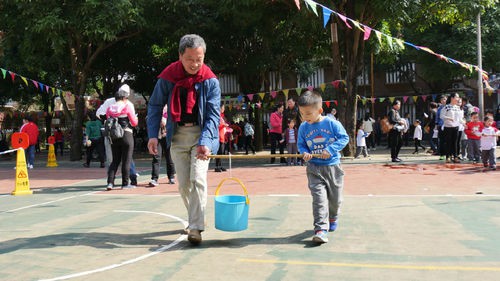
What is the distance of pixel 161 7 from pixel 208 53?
149 inches

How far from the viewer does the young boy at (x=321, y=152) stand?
16.1 feet

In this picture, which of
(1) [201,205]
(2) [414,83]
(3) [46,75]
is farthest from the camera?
(2) [414,83]

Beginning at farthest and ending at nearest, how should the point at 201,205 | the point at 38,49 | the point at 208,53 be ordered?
the point at 208,53 → the point at 38,49 → the point at 201,205

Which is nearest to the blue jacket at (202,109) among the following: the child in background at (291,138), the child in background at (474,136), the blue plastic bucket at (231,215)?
the blue plastic bucket at (231,215)

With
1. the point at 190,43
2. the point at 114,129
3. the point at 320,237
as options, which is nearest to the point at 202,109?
the point at 190,43

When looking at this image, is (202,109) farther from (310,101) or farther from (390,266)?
(390,266)

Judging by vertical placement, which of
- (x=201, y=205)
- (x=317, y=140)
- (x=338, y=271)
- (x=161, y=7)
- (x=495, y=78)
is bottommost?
(x=338, y=271)

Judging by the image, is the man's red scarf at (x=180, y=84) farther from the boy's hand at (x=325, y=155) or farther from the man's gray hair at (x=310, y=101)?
the boy's hand at (x=325, y=155)

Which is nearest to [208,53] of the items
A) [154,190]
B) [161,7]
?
[161,7]

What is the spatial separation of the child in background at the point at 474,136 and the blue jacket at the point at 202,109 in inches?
373

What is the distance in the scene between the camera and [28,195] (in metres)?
9.38

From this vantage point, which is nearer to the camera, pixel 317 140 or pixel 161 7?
pixel 317 140

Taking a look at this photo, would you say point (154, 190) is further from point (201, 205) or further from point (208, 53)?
point (208, 53)

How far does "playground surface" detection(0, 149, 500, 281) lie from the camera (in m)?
3.96
